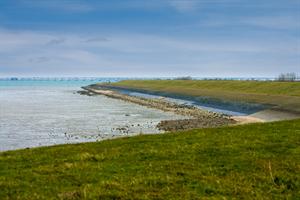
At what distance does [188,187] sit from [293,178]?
143 inches

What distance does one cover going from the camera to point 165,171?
49.4ft

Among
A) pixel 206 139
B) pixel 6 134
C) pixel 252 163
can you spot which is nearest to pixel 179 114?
pixel 6 134

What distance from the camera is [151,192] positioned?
1230 centimetres

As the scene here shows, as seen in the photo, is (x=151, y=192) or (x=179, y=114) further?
(x=179, y=114)

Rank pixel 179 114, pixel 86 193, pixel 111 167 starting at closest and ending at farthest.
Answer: pixel 86 193, pixel 111 167, pixel 179 114

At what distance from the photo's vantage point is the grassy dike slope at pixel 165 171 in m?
12.3

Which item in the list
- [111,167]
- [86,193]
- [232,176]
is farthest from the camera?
[111,167]

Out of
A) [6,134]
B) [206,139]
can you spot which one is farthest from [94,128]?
[206,139]

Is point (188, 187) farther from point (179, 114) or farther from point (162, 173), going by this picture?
point (179, 114)

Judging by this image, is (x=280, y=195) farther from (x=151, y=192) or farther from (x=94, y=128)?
(x=94, y=128)

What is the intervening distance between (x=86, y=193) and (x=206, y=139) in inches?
452

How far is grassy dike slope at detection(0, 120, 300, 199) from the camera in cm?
1234

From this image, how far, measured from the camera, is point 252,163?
16.0m

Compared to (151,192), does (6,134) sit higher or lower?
lower
